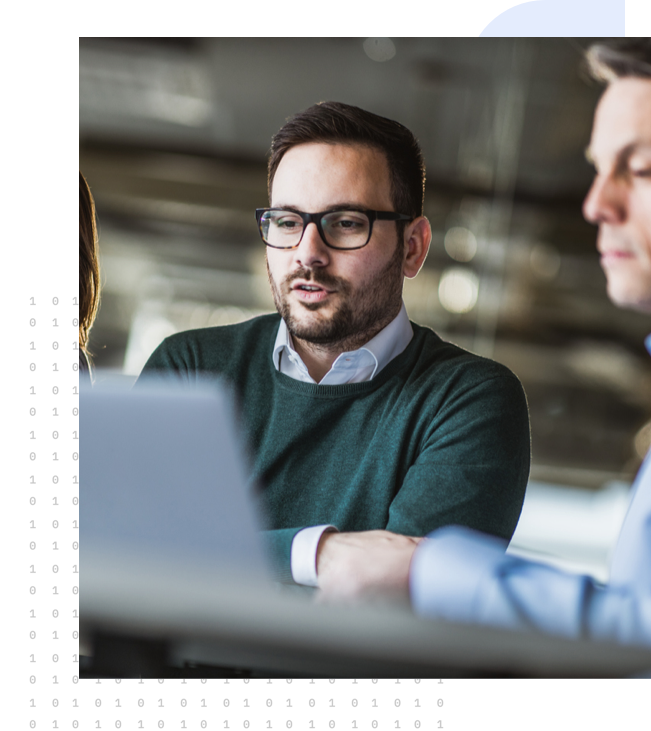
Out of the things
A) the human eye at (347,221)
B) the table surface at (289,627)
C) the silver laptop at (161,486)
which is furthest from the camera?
the human eye at (347,221)

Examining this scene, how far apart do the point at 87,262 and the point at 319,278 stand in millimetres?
396

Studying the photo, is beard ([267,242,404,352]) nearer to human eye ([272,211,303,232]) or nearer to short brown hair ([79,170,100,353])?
human eye ([272,211,303,232])

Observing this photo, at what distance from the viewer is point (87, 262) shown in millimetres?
1135

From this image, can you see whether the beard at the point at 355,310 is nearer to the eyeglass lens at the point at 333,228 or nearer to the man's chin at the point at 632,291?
the eyeglass lens at the point at 333,228

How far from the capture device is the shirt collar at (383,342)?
1.10m

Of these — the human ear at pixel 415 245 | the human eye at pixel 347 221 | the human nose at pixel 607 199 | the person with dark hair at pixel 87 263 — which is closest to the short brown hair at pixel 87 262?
the person with dark hair at pixel 87 263

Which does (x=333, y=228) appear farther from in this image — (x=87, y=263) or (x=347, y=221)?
(x=87, y=263)

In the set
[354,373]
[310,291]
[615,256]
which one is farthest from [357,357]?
[615,256]

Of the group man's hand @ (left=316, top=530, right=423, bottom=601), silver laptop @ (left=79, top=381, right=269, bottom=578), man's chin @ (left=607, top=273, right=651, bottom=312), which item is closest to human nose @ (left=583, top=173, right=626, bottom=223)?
man's chin @ (left=607, top=273, right=651, bottom=312)

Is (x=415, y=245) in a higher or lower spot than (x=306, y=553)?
higher

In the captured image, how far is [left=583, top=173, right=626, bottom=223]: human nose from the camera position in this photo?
42.3 inches

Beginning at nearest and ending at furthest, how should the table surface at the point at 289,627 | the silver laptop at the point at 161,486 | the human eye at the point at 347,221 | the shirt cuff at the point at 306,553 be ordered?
1. the table surface at the point at 289,627
2. the silver laptop at the point at 161,486
3. the shirt cuff at the point at 306,553
4. the human eye at the point at 347,221

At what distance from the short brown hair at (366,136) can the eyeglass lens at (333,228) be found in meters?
0.07
